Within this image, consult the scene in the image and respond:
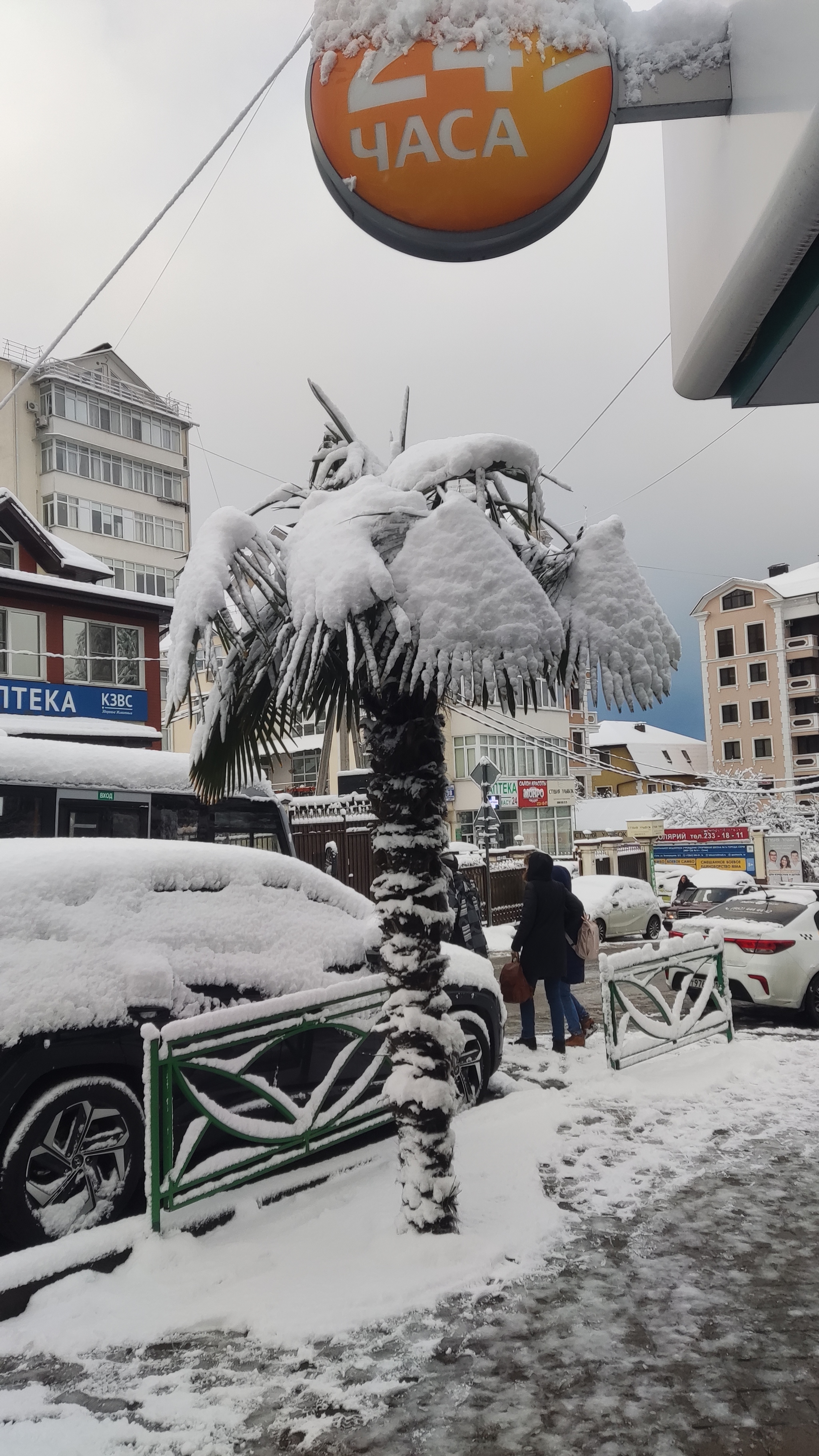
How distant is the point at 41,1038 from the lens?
435 cm

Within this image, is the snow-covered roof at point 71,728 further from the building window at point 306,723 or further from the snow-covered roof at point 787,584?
the snow-covered roof at point 787,584

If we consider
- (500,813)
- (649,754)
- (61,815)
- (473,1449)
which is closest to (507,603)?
(473,1449)

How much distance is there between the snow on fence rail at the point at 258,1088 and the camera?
4.41 metres

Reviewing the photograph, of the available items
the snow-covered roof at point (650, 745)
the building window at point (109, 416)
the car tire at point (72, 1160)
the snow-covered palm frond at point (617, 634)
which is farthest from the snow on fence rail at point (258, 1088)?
the snow-covered roof at point (650, 745)

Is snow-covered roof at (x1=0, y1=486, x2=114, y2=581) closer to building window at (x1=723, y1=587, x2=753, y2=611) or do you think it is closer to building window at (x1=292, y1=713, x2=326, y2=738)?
building window at (x1=292, y1=713, x2=326, y2=738)

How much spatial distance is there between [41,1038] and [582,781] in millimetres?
60614

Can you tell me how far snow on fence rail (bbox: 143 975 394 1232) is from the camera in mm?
4414

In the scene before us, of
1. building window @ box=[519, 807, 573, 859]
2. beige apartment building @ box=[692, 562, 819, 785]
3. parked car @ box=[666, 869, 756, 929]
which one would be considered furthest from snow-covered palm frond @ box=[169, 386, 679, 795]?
beige apartment building @ box=[692, 562, 819, 785]

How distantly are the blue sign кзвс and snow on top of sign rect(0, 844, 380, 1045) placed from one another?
66.4 feet

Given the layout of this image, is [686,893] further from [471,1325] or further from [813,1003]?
[471,1325]

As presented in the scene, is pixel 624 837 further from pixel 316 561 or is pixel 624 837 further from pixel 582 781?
pixel 316 561

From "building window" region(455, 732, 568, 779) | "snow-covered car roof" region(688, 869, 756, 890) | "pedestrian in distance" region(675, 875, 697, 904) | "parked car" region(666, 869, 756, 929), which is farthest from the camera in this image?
"building window" region(455, 732, 568, 779)

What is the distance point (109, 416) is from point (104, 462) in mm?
2242

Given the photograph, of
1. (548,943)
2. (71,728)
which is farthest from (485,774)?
(71,728)
